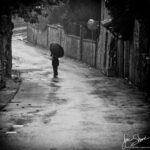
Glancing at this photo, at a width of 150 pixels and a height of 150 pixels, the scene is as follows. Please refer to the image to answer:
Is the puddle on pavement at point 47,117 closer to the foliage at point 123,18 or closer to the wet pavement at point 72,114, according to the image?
the wet pavement at point 72,114

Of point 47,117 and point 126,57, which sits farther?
point 126,57

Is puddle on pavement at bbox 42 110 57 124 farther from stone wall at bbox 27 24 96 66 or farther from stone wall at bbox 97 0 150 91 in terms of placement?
stone wall at bbox 27 24 96 66

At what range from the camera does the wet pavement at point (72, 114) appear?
9.22 m

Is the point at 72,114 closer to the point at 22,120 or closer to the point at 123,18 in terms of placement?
the point at 22,120

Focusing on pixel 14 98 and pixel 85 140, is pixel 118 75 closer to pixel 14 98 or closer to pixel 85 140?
pixel 14 98

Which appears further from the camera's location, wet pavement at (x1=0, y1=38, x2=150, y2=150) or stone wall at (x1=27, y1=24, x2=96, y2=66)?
stone wall at (x1=27, y1=24, x2=96, y2=66)

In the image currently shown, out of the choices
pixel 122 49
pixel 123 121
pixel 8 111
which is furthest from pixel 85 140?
pixel 122 49

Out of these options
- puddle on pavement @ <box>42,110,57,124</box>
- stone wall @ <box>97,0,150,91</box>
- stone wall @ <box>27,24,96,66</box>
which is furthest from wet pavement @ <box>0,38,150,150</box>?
stone wall @ <box>27,24,96,66</box>

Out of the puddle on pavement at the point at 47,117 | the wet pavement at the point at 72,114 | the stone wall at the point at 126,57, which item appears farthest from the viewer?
the stone wall at the point at 126,57

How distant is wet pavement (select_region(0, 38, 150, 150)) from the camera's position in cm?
922

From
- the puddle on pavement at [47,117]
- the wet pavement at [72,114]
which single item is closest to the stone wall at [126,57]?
the wet pavement at [72,114]

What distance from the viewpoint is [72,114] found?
12680 mm

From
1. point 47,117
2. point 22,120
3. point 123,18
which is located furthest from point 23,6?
point 22,120

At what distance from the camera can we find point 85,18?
109 ft
